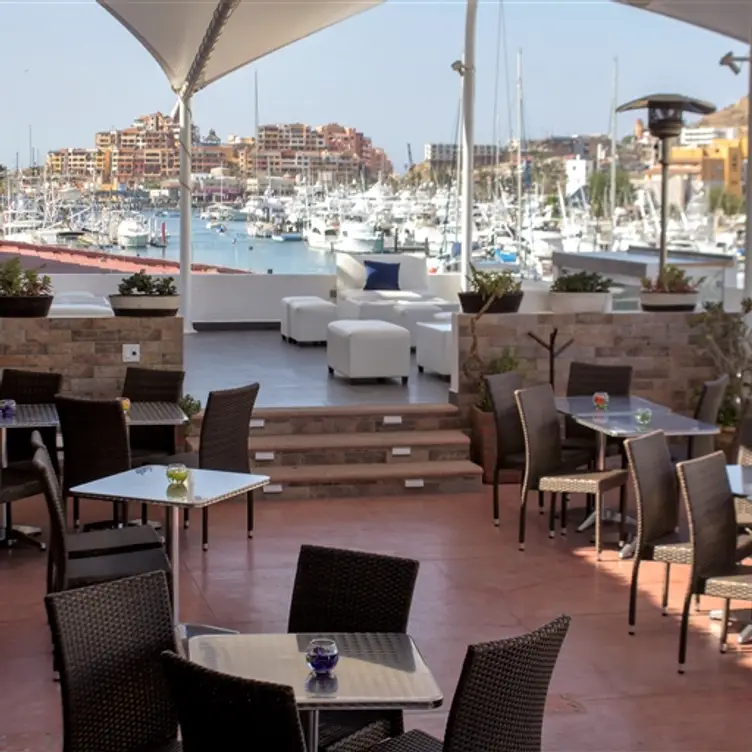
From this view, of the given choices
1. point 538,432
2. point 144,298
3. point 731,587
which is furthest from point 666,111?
point 731,587

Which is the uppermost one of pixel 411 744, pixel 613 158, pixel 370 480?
pixel 613 158

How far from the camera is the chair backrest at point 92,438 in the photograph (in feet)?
25.3

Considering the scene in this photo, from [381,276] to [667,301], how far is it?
6214 mm

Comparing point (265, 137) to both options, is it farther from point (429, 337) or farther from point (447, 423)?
point (447, 423)

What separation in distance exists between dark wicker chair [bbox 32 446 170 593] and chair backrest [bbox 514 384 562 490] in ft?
8.41

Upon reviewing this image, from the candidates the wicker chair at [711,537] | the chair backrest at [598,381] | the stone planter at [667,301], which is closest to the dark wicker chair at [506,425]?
the chair backrest at [598,381]

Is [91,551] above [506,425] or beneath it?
beneath

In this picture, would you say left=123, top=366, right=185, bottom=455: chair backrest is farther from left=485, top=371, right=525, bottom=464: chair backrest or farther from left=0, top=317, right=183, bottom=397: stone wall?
left=485, top=371, right=525, bottom=464: chair backrest

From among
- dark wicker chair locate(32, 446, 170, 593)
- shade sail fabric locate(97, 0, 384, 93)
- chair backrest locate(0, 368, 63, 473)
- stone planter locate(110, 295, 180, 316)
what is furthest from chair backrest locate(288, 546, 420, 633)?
shade sail fabric locate(97, 0, 384, 93)

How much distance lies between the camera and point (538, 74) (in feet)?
96.5

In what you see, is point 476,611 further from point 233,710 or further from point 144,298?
point 144,298

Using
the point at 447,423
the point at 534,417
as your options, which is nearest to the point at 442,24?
the point at 447,423

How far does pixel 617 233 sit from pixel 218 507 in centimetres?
1831

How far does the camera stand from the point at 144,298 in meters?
10.5
